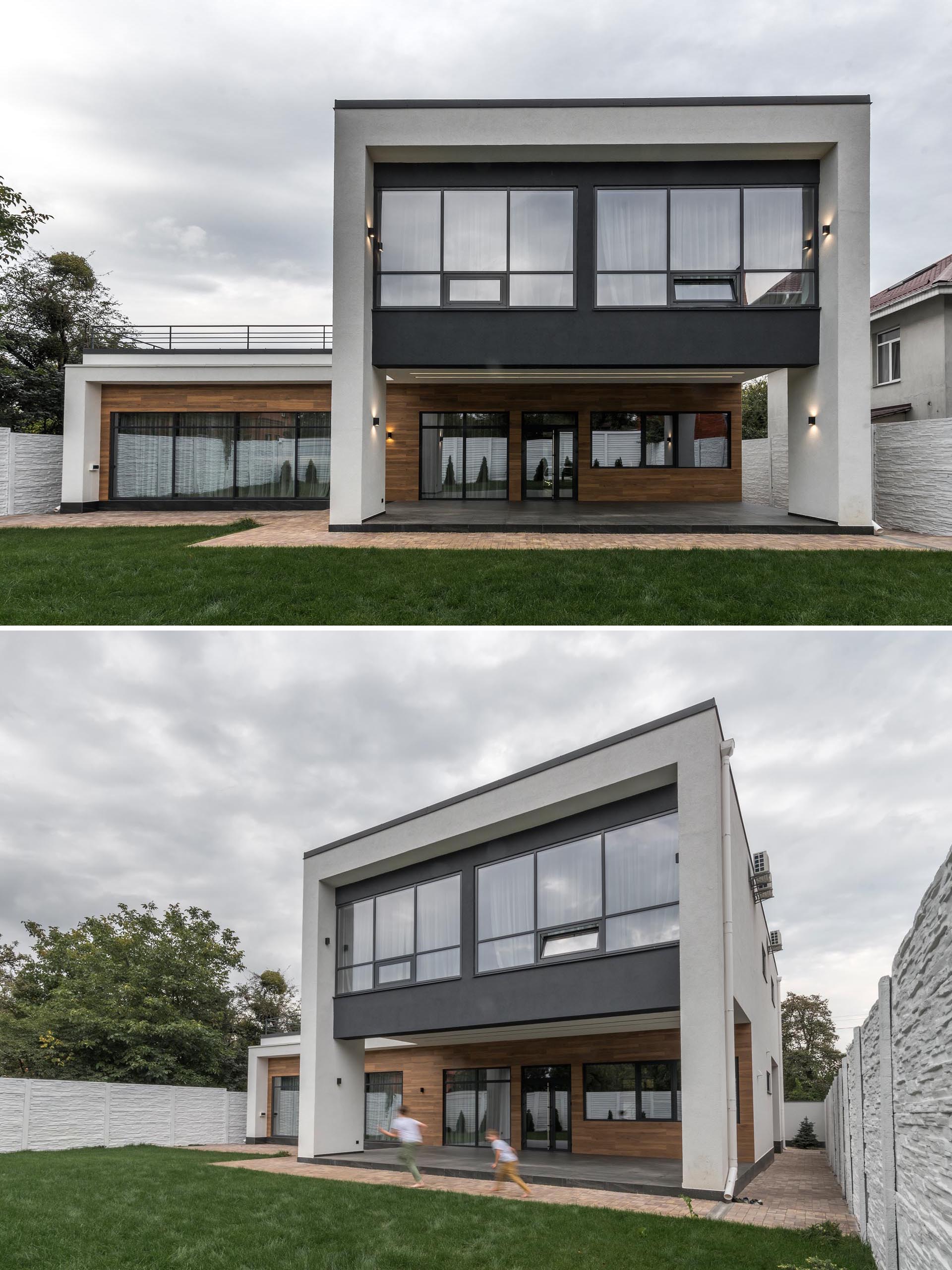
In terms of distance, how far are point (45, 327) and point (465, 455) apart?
76.6ft

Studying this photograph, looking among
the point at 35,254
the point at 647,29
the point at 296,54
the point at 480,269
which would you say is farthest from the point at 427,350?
the point at 35,254

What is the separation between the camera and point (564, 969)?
41.5ft

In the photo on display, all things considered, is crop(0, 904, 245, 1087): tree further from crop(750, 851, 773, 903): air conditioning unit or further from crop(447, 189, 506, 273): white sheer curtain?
crop(447, 189, 506, 273): white sheer curtain

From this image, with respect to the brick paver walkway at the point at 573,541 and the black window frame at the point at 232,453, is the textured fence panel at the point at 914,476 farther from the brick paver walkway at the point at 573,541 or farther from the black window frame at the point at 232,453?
the black window frame at the point at 232,453

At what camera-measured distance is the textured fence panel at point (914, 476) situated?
18.8m

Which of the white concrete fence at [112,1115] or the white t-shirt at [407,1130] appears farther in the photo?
the white concrete fence at [112,1115]

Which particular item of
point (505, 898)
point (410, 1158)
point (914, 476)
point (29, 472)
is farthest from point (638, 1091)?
point (29, 472)

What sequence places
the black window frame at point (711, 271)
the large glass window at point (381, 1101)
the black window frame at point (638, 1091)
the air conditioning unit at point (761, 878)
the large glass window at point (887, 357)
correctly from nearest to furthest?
the air conditioning unit at point (761, 878), the black window frame at point (638, 1091), the black window frame at point (711, 271), the large glass window at point (381, 1101), the large glass window at point (887, 357)

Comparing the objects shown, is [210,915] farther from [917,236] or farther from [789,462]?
[917,236]

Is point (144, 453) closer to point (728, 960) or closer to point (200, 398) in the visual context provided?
point (200, 398)

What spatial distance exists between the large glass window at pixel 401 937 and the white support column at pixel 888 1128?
30.6 feet

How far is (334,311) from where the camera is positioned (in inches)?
704

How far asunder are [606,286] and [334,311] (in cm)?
533

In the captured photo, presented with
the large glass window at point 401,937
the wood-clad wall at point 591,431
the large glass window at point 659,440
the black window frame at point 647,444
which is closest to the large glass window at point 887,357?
the wood-clad wall at point 591,431
